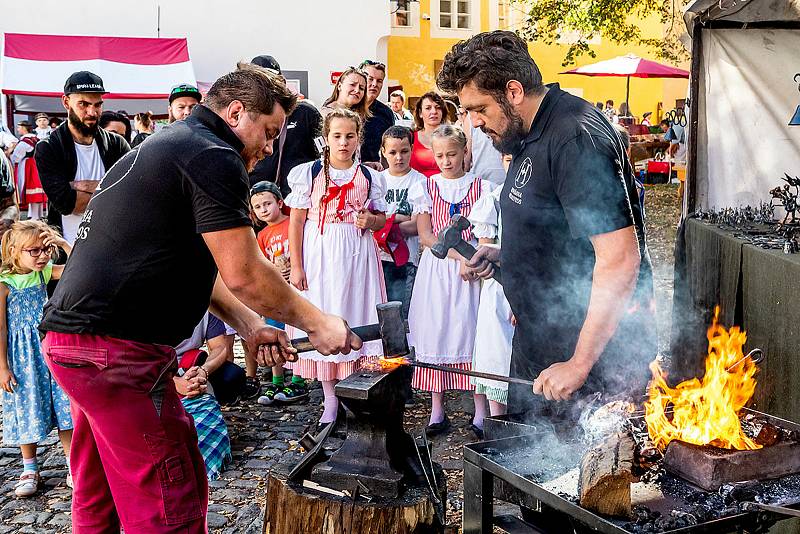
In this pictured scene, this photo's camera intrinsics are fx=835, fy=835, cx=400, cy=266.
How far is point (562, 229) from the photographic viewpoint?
312 cm

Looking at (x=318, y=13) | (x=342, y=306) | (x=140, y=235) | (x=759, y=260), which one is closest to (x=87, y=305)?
(x=140, y=235)

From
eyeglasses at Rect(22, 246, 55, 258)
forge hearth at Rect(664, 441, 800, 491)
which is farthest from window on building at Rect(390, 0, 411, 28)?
forge hearth at Rect(664, 441, 800, 491)

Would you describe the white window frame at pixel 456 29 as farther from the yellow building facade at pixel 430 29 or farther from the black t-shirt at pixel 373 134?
the black t-shirt at pixel 373 134

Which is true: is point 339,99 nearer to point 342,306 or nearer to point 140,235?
point 342,306

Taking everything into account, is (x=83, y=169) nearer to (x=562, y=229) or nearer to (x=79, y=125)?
(x=79, y=125)

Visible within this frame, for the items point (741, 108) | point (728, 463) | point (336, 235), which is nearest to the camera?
point (728, 463)

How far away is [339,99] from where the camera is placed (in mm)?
6781

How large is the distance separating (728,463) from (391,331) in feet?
3.97

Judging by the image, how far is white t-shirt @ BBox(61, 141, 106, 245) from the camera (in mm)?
6242

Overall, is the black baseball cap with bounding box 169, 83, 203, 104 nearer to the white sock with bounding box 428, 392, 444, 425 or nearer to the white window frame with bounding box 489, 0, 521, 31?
the white sock with bounding box 428, 392, 444, 425

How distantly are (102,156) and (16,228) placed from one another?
1763mm

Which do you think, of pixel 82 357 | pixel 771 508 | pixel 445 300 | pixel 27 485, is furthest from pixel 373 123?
pixel 771 508

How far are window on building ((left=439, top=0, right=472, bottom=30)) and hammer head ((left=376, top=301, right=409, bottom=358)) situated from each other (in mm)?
30720

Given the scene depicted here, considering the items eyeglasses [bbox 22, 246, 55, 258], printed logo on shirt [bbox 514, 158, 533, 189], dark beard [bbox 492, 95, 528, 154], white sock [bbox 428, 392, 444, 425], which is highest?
dark beard [bbox 492, 95, 528, 154]
